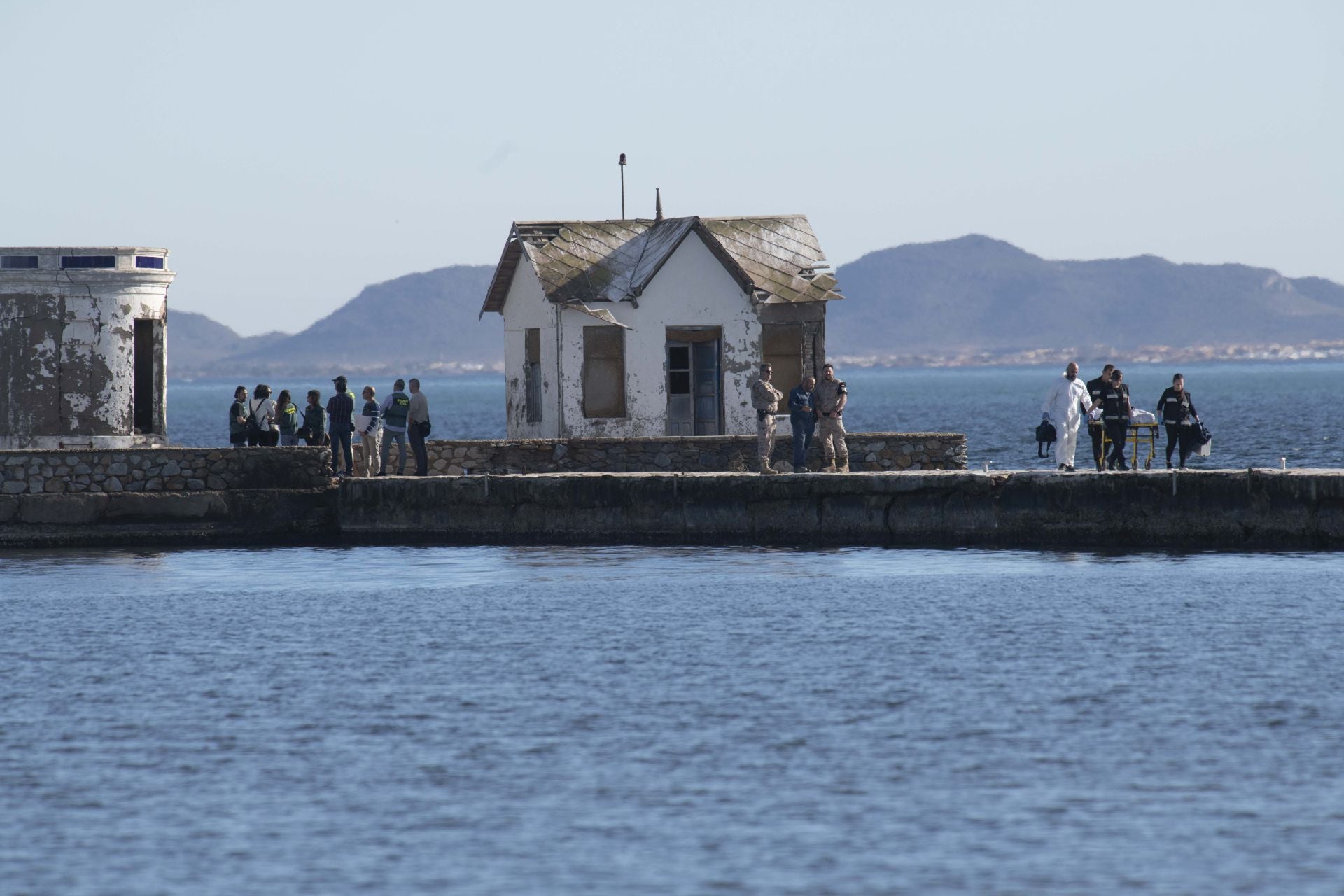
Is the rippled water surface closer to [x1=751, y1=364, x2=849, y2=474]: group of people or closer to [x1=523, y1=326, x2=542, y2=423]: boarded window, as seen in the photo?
[x1=751, y1=364, x2=849, y2=474]: group of people

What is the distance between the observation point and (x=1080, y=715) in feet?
51.0

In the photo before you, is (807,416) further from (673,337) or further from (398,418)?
(398,418)

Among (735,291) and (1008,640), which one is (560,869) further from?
(735,291)

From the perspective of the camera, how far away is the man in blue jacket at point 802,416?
26.0m

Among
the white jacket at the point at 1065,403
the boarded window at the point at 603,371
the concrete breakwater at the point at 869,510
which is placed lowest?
the concrete breakwater at the point at 869,510

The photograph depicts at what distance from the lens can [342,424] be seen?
89.3 ft

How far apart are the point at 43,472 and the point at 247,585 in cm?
467

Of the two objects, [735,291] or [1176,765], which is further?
[735,291]

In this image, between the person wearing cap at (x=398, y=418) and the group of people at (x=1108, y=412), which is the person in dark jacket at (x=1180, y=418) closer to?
the group of people at (x=1108, y=412)

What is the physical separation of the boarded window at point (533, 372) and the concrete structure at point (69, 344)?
21.2ft

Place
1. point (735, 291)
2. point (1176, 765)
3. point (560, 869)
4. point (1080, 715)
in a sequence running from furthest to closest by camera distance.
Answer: point (735, 291) < point (1080, 715) < point (1176, 765) < point (560, 869)

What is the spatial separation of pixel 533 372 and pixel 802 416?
6.73 meters

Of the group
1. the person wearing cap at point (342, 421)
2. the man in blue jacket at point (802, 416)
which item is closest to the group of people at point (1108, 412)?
the man in blue jacket at point (802, 416)

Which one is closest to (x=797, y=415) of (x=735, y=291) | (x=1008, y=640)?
(x=735, y=291)
